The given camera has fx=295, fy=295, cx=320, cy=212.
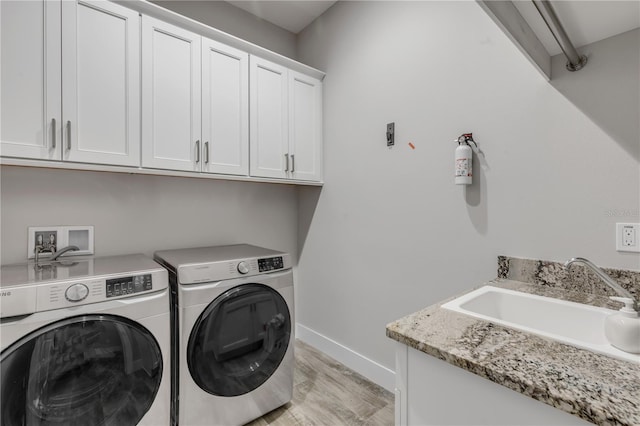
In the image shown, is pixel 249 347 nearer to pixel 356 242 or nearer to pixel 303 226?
pixel 356 242

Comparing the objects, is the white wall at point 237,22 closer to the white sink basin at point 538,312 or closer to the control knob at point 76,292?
the control knob at point 76,292

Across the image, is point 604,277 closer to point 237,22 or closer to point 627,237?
point 627,237

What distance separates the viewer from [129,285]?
4.19 ft

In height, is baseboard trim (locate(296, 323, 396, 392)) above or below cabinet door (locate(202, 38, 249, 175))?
below

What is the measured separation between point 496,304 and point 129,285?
1.57 metres

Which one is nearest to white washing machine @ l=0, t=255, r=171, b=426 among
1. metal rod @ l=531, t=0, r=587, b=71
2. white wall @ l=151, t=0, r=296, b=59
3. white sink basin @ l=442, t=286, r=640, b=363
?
white sink basin @ l=442, t=286, r=640, b=363

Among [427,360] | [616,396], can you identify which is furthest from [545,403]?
[427,360]

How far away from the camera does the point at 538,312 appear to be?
1.15 meters

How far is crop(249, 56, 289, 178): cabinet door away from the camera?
2064 mm

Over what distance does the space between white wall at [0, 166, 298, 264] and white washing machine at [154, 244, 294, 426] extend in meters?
0.31

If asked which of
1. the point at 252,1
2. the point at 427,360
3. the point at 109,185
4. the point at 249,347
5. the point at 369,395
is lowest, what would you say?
the point at 369,395

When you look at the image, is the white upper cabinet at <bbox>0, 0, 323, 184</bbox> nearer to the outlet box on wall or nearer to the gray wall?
the gray wall

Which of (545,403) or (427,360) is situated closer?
(545,403)

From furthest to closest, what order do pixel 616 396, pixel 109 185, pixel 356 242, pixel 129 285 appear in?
pixel 356 242, pixel 109 185, pixel 129 285, pixel 616 396
